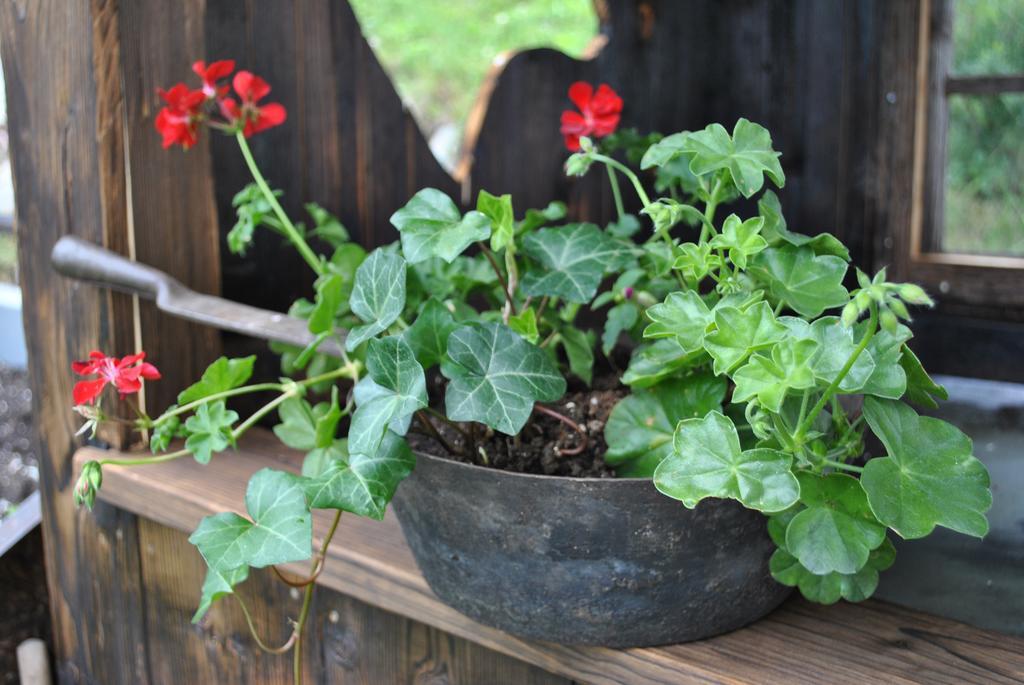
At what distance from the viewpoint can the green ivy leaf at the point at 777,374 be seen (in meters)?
0.65

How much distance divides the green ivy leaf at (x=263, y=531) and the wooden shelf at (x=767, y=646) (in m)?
0.20

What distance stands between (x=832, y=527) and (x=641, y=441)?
0.17 m

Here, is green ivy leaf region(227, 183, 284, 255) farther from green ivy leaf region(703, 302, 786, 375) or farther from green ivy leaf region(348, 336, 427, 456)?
green ivy leaf region(703, 302, 786, 375)

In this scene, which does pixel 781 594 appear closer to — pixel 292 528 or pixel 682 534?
pixel 682 534

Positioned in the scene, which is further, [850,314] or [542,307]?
[542,307]

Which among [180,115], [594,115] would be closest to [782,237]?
[594,115]

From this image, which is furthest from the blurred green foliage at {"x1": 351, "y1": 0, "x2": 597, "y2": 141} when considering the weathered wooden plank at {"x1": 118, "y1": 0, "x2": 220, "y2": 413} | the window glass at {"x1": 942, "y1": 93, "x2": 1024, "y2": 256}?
the weathered wooden plank at {"x1": 118, "y1": 0, "x2": 220, "y2": 413}

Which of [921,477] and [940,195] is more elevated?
[940,195]

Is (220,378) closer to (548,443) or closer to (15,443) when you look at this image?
(548,443)

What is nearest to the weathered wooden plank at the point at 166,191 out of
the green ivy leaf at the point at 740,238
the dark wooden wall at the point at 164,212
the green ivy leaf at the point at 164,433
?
the dark wooden wall at the point at 164,212

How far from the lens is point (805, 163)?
7.32ft

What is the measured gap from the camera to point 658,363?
83 cm

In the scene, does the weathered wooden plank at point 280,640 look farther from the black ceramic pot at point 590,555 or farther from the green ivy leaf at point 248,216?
the green ivy leaf at point 248,216

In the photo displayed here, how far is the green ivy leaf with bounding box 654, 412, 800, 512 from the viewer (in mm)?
668
